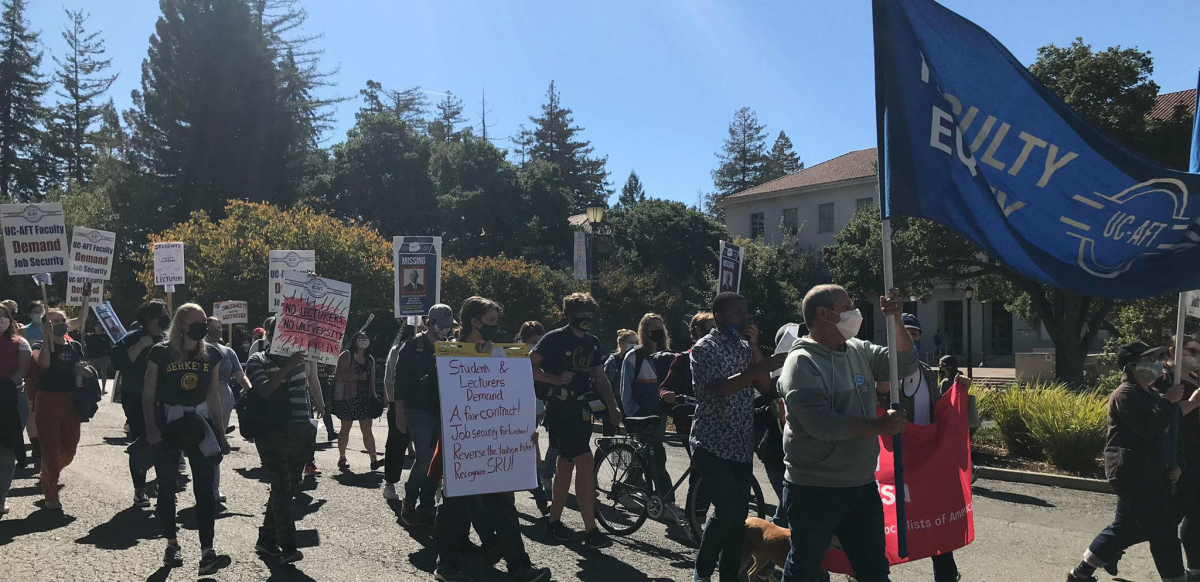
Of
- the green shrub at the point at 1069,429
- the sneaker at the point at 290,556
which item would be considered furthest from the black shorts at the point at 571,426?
the green shrub at the point at 1069,429

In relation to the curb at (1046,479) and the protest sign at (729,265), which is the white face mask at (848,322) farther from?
the protest sign at (729,265)

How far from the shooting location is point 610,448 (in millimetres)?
7891

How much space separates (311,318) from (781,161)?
89936mm

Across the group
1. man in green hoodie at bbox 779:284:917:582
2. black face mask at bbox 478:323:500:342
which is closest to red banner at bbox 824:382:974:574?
man in green hoodie at bbox 779:284:917:582

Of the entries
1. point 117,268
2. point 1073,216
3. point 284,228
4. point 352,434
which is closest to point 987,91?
point 1073,216

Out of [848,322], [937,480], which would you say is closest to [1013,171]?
[848,322]

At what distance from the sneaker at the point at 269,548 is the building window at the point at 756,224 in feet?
166

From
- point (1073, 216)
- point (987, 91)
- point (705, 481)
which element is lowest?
point (705, 481)

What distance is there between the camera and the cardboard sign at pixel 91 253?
12977 mm

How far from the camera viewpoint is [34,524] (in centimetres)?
766

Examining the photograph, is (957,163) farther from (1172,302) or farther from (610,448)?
(1172,302)

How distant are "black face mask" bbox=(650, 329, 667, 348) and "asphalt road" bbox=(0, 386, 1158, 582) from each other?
172 cm

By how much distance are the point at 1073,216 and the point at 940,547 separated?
78.6 inches

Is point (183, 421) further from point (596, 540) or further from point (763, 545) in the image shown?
point (763, 545)
